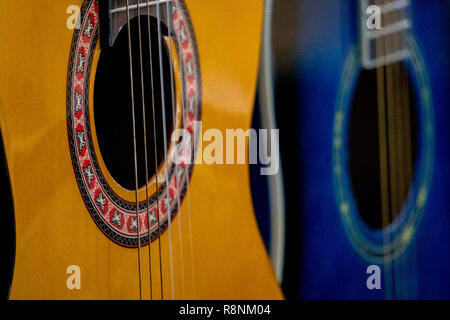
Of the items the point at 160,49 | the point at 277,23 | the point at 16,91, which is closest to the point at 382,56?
the point at 277,23

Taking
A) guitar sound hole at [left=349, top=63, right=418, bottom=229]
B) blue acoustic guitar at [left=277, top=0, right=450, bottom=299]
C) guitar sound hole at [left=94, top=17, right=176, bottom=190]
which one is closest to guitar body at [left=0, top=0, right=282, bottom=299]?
guitar sound hole at [left=94, top=17, right=176, bottom=190]

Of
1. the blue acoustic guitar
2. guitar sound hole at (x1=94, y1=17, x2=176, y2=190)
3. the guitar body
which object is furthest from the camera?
the blue acoustic guitar

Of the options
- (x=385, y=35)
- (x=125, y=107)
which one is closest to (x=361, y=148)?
(x=385, y=35)

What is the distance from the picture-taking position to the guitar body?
2.92 feet

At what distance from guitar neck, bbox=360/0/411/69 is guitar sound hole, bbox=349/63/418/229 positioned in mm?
27

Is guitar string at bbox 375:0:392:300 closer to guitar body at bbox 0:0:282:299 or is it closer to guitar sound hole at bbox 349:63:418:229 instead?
guitar sound hole at bbox 349:63:418:229

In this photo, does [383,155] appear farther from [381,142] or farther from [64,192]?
[64,192]

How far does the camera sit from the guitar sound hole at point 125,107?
1012 millimetres

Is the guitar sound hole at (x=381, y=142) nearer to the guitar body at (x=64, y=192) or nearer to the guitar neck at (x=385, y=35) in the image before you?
the guitar neck at (x=385, y=35)

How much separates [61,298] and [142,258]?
0.53 feet

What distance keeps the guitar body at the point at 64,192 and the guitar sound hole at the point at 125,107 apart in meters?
0.03

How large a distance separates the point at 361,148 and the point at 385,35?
293mm

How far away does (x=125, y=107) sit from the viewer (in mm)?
1068

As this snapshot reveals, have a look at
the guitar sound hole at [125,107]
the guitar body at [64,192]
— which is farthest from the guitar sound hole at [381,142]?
the guitar sound hole at [125,107]
